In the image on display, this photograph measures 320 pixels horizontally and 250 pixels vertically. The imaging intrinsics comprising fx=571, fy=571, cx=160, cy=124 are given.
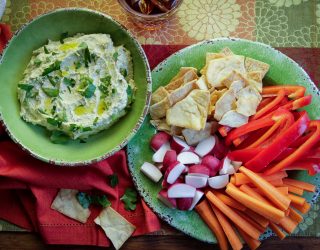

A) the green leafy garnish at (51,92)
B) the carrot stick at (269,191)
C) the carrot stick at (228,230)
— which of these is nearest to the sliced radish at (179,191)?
the carrot stick at (228,230)

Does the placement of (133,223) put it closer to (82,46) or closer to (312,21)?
(82,46)

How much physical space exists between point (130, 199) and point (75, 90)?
1.55 feet

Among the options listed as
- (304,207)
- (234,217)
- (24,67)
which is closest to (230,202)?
(234,217)

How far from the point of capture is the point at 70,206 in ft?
7.14

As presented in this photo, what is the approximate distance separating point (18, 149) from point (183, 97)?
659 mm

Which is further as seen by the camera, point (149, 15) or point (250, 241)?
point (149, 15)

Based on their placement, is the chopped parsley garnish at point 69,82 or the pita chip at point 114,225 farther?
the pita chip at point 114,225

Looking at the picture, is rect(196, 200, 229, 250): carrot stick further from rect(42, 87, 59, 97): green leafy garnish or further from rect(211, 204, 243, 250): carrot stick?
rect(42, 87, 59, 97): green leafy garnish

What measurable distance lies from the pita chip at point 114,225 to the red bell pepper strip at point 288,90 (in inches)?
28.2

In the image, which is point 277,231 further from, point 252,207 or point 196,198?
point 196,198

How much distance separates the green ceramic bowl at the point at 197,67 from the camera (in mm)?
2135

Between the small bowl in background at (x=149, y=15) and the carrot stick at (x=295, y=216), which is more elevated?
the small bowl in background at (x=149, y=15)

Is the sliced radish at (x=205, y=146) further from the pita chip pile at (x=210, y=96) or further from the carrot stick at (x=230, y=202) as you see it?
the carrot stick at (x=230, y=202)

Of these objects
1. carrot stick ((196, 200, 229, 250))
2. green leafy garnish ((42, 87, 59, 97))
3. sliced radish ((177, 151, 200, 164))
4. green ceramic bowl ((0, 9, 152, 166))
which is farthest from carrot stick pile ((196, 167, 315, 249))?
green leafy garnish ((42, 87, 59, 97))
